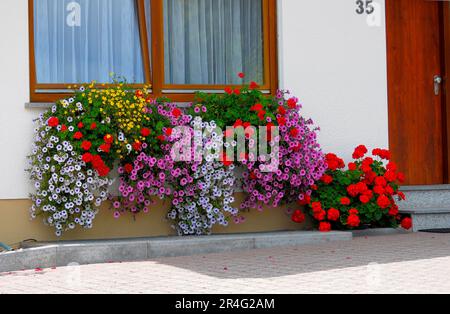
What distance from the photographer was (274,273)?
5586 mm

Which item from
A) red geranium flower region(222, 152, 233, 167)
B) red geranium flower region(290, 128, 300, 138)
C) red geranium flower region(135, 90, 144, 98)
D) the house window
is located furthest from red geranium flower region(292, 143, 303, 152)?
red geranium flower region(135, 90, 144, 98)

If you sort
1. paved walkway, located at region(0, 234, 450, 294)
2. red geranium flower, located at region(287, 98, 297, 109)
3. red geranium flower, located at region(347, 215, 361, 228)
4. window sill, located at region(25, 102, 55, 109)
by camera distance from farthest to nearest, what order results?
red geranium flower, located at region(287, 98, 297, 109)
red geranium flower, located at region(347, 215, 361, 228)
window sill, located at region(25, 102, 55, 109)
paved walkway, located at region(0, 234, 450, 294)

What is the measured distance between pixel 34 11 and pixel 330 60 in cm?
313

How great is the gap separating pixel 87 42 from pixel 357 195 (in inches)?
124

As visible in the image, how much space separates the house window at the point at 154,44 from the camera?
7570mm

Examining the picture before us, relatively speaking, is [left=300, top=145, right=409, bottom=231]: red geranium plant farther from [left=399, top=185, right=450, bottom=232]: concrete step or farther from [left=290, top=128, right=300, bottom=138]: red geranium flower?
[left=290, top=128, right=300, bottom=138]: red geranium flower

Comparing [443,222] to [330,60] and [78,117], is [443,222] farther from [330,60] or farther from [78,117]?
[78,117]

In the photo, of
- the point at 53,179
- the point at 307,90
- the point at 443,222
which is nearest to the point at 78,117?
the point at 53,179

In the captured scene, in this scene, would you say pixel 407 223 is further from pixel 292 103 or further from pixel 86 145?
pixel 86 145

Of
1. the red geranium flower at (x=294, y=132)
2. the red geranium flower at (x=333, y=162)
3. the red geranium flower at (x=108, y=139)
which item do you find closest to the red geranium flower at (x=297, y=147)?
the red geranium flower at (x=294, y=132)

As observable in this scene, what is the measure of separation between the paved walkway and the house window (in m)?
2.08

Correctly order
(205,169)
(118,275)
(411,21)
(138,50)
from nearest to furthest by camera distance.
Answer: (118,275), (205,169), (138,50), (411,21)

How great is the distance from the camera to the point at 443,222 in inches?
324

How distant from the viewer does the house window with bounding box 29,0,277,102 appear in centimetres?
757
